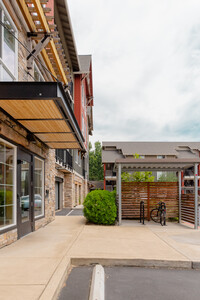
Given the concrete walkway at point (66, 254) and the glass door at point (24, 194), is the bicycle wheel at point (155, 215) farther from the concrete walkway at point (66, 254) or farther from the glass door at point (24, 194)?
the glass door at point (24, 194)

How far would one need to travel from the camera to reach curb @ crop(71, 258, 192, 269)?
16.6 feet

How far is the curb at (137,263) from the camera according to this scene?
5.05m

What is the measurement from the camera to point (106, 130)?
61406mm

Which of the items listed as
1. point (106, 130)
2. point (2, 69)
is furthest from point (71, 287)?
point (106, 130)

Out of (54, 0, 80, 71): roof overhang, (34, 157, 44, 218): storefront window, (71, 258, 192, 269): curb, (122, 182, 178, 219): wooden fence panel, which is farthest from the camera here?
(54, 0, 80, 71): roof overhang

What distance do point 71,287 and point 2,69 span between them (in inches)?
178

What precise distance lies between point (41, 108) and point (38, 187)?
452 centimetres

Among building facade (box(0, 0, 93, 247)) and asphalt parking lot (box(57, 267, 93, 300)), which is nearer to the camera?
asphalt parking lot (box(57, 267, 93, 300))

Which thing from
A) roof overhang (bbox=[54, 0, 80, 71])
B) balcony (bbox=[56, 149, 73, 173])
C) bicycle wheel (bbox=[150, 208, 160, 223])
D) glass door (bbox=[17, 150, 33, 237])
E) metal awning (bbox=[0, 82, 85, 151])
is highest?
roof overhang (bbox=[54, 0, 80, 71])

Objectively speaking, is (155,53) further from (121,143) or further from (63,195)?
(121,143)

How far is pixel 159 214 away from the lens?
11203mm

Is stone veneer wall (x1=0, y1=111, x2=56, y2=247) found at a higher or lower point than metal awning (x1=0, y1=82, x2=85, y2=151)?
lower

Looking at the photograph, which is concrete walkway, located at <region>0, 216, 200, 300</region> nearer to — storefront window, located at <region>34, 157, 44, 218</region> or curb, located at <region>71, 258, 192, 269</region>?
curb, located at <region>71, 258, 192, 269</region>

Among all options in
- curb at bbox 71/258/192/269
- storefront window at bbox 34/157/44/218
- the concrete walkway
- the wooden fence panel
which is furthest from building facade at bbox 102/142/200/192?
curb at bbox 71/258/192/269
